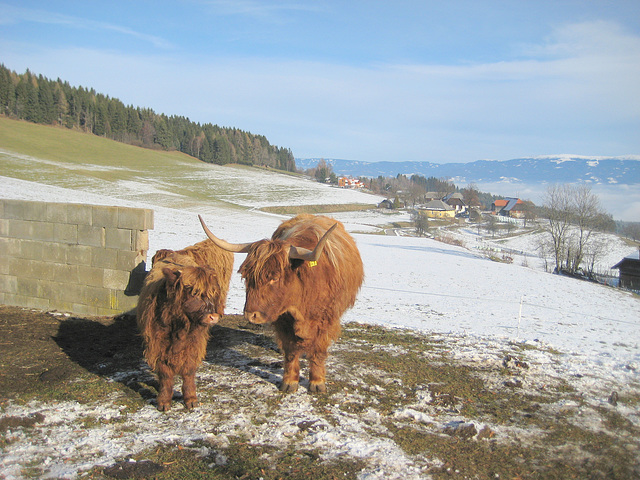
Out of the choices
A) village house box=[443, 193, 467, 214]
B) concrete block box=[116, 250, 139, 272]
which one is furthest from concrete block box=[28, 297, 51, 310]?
village house box=[443, 193, 467, 214]

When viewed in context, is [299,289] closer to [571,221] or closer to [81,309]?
[81,309]

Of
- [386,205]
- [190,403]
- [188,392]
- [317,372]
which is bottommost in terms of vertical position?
[190,403]

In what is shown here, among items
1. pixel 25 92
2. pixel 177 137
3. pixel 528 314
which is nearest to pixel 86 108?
pixel 25 92

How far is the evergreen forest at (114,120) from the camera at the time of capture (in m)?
81.6

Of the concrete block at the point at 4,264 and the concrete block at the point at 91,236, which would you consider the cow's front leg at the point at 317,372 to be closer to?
the concrete block at the point at 91,236

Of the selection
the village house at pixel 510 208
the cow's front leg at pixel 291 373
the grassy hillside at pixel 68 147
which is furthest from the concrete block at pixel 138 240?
the village house at pixel 510 208

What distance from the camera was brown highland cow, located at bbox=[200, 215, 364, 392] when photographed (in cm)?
446

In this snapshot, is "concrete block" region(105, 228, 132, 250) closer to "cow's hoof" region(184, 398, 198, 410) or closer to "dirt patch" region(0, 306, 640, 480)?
"dirt patch" region(0, 306, 640, 480)

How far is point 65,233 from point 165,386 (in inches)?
187

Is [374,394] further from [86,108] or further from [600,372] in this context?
[86,108]

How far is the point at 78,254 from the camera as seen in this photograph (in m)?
7.84

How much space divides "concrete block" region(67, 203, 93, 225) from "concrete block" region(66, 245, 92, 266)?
0.45 m

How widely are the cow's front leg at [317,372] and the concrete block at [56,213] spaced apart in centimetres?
564

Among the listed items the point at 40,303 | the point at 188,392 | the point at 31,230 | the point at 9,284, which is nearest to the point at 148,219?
the point at 31,230
